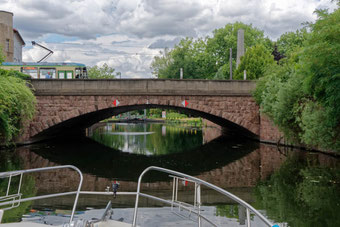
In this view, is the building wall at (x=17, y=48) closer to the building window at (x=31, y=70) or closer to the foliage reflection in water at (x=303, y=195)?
the building window at (x=31, y=70)

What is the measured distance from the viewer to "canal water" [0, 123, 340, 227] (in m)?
6.80

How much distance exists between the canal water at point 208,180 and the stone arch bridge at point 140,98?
7.43 ft

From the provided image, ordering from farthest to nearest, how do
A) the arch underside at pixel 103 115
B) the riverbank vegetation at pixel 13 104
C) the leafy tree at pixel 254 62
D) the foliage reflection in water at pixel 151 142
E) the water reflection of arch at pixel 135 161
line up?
the leafy tree at pixel 254 62 < the arch underside at pixel 103 115 < the foliage reflection in water at pixel 151 142 < the riverbank vegetation at pixel 13 104 < the water reflection of arch at pixel 135 161

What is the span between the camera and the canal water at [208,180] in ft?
22.3

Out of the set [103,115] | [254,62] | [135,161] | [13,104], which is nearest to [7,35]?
[103,115]

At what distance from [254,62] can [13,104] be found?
70.1 feet

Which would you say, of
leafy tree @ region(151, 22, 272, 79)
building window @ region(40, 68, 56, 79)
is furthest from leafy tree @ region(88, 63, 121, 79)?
building window @ region(40, 68, 56, 79)

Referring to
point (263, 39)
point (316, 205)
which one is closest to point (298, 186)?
point (316, 205)

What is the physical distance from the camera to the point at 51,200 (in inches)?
310

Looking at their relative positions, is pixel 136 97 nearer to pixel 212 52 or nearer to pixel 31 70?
pixel 31 70

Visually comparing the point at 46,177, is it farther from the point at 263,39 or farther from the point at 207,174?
the point at 263,39

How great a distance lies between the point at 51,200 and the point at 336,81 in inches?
300

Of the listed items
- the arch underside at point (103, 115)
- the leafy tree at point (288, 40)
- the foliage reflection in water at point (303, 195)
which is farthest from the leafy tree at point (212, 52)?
the foliage reflection in water at point (303, 195)

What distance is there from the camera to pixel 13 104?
16766mm
